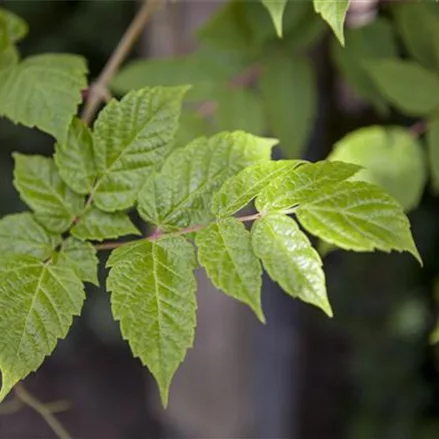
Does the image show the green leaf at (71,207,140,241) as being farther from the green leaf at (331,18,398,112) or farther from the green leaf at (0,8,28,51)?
the green leaf at (331,18,398,112)

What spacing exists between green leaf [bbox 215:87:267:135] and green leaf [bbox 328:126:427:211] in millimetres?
125

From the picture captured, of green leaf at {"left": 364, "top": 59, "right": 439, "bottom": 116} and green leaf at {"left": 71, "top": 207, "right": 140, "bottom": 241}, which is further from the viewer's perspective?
green leaf at {"left": 364, "top": 59, "right": 439, "bottom": 116}

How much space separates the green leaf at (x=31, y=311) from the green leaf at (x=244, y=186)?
0.48ft

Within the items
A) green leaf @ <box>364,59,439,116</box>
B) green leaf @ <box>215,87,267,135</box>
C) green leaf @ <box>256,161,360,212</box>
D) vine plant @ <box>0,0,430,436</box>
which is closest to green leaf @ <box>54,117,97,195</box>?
vine plant @ <box>0,0,430,436</box>

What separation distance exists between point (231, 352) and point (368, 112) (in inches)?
29.2

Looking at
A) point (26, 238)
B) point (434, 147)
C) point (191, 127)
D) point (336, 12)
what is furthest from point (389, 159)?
point (26, 238)

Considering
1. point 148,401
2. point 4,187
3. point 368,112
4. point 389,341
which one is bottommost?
point 148,401

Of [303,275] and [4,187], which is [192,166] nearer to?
[303,275]

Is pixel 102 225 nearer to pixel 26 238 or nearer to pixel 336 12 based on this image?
pixel 26 238

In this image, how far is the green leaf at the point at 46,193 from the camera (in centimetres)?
82

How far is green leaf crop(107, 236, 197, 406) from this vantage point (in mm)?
657

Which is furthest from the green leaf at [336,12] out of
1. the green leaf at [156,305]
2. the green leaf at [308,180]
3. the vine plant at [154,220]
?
the green leaf at [156,305]

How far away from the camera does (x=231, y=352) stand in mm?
2178

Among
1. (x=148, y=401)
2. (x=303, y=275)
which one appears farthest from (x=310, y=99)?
(x=148, y=401)
